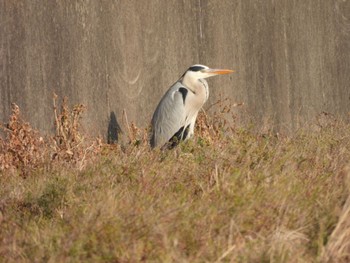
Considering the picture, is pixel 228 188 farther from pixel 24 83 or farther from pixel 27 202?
pixel 24 83

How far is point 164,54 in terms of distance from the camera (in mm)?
7164

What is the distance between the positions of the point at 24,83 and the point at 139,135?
1146mm

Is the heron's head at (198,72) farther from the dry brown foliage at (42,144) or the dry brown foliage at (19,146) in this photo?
the dry brown foliage at (19,146)

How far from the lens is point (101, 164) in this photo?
4.92 metres

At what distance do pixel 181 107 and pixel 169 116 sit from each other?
192 millimetres

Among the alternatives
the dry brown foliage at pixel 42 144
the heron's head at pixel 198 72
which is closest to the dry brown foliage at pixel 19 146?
the dry brown foliage at pixel 42 144

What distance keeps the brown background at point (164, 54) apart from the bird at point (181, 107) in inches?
6.1

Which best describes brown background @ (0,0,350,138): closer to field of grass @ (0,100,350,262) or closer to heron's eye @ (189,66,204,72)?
heron's eye @ (189,66,204,72)

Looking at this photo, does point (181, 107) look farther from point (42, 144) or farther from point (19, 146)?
point (19, 146)

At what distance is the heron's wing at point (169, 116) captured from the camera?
689 cm

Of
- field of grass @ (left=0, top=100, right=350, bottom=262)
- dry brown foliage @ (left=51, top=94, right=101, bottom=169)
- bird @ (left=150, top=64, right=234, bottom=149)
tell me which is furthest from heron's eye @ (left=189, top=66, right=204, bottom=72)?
field of grass @ (left=0, top=100, right=350, bottom=262)

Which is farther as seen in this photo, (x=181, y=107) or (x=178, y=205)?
(x=181, y=107)

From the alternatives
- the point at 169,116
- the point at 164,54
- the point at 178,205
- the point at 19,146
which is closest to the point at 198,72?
the point at 164,54

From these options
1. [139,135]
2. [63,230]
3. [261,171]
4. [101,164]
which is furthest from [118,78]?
[63,230]
